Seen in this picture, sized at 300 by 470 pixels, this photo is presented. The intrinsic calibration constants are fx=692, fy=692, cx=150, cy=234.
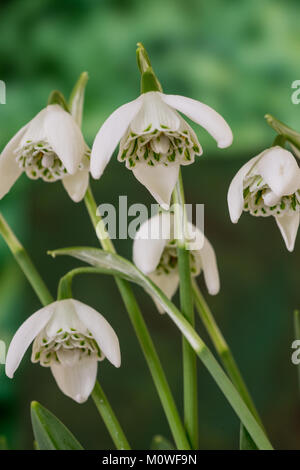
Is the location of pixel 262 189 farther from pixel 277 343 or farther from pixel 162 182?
pixel 277 343

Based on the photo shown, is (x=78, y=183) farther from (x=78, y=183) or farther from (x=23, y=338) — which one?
(x=23, y=338)

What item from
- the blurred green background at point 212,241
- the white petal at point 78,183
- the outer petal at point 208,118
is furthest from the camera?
the blurred green background at point 212,241

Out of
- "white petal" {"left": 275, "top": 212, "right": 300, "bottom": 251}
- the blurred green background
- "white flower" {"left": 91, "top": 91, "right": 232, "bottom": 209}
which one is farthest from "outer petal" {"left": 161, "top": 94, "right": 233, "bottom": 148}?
the blurred green background

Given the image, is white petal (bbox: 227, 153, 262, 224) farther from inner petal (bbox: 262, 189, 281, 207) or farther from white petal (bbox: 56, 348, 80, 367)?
white petal (bbox: 56, 348, 80, 367)

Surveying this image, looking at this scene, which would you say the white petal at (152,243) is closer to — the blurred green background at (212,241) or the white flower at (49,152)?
the white flower at (49,152)

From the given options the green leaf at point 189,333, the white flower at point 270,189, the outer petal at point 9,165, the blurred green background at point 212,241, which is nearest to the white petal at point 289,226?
the white flower at point 270,189

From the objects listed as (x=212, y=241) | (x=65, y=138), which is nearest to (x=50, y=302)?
(x=65, y=138)
